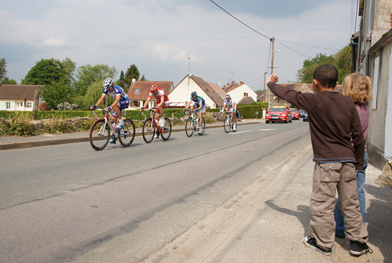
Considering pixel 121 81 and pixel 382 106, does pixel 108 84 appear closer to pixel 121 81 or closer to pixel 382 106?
pixel 382 106

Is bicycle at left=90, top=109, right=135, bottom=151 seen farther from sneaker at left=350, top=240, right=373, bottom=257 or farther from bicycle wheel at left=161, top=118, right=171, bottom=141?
sneaker at left=350, top=240, right=373, bottom=257

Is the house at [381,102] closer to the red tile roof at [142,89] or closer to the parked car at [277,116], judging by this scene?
the parked car at [277,116]

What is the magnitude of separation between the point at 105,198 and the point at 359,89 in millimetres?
3633

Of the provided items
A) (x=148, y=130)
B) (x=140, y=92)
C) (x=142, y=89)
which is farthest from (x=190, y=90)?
(x=148, y=130)

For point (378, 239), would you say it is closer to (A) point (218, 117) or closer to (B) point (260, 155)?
(B) point (260, 155)

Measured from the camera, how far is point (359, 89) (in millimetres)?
3119

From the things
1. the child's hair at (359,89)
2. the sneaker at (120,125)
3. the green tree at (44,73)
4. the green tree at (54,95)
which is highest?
the green tree at (44,73)

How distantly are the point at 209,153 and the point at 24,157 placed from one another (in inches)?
195

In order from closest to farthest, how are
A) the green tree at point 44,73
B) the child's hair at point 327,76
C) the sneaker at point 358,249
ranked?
the sneaker at point 358,249, the child's hair at point 327,76, the green tree at point 44,73

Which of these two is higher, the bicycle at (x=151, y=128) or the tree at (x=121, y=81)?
the tree at (x=121, y=81)

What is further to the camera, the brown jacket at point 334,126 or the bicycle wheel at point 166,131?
the bicycle wheel at point 166,131

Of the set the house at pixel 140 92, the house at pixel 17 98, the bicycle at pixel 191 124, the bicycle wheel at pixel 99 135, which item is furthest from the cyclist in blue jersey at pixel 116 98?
the house at pixel 17 98

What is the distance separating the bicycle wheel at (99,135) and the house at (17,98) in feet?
246

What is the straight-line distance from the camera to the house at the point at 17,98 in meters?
74.9
